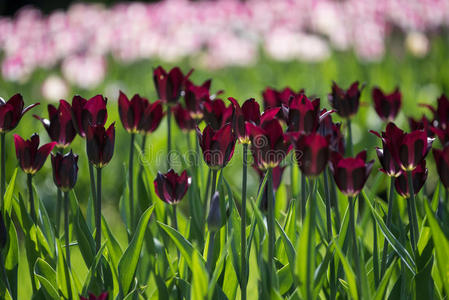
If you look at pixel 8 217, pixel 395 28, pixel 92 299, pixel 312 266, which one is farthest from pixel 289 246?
pixel 395 28

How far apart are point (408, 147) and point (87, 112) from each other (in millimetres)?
755

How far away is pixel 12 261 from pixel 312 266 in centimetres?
76

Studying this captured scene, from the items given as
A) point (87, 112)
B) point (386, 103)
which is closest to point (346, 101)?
point (386, 103)

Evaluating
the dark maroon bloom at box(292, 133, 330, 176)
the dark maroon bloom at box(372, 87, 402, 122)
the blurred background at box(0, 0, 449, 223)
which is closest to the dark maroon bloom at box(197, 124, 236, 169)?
the dark maroon bloom at box(292, 133, 330, 176)

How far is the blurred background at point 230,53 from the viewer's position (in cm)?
366

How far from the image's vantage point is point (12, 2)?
1238 centimetres

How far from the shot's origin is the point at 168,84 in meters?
1.70

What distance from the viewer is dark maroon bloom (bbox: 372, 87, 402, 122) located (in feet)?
5.99

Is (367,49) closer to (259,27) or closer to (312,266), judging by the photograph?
(259,27)

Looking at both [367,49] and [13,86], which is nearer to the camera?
[13,86]

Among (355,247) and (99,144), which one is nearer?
(355,247)

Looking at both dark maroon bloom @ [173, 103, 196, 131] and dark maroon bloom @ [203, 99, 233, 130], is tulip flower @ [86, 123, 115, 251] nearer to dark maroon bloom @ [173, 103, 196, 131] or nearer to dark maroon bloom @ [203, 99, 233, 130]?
dark maroon bloom @ [203, 99, 233, 130]

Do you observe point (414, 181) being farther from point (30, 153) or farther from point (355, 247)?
point (30, 153)

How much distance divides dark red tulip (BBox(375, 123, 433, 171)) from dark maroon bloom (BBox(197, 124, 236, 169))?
1.11ft
